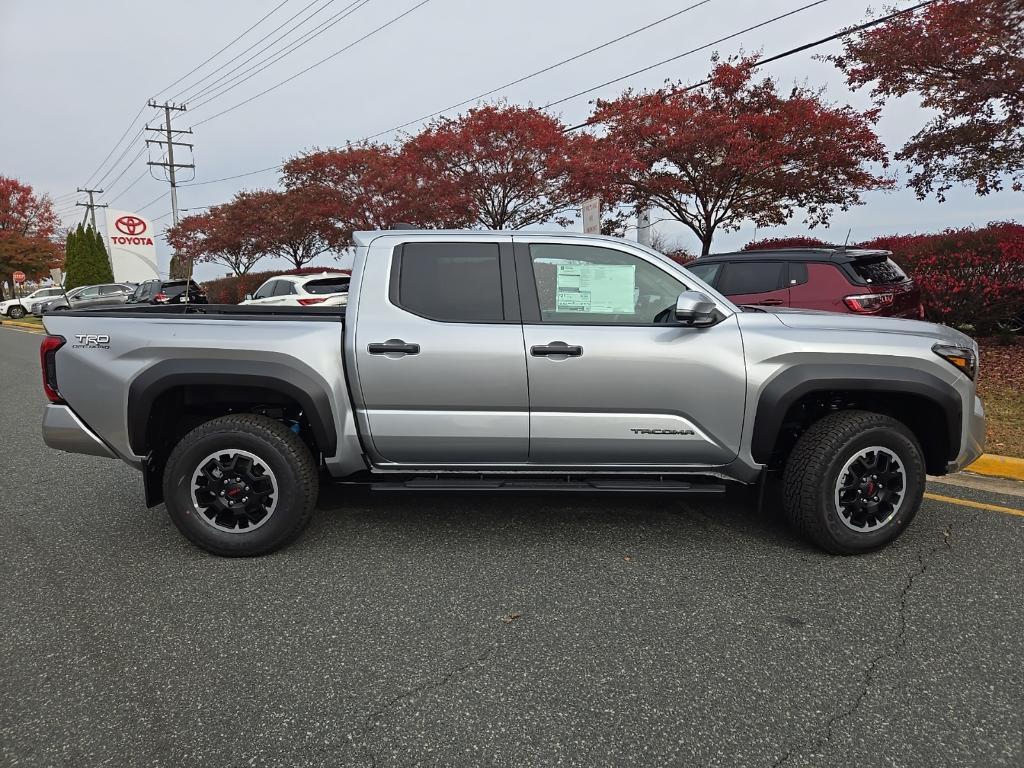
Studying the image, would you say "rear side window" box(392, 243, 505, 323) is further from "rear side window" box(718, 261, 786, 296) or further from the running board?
"rear side window" box(718, 261, 786, 296)

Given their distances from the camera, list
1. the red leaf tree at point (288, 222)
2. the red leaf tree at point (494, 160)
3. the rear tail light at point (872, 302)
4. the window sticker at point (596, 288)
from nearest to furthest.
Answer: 1. the window sticker at point (596, 288)
2. the rear tail light at point (872, 302)
3. the red leaf tree at point (494, 160)
4. the red leaf tree at point (288, 222)

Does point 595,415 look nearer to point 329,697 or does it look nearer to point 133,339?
point 329,697

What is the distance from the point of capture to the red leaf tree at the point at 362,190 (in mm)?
18750

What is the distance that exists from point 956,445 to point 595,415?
81.7 inches

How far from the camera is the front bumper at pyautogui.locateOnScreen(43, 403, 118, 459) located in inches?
143

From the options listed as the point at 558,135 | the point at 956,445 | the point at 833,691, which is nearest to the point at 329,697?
→ the point at 833,691

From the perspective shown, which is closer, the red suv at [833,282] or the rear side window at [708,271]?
the red suv at [833,282]

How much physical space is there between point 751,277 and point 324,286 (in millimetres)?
9826

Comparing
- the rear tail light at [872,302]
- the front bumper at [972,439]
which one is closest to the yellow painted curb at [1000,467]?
the front bumper at [972,439]

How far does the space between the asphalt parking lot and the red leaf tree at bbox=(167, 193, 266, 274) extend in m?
24.5

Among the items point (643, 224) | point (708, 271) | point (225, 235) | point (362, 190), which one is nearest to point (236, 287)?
point (225, 235)

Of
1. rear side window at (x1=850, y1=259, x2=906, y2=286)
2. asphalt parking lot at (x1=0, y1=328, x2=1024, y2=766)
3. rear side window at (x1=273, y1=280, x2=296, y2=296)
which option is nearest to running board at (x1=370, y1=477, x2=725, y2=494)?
asphalt parking lot at (x1=0, y1=328, x2=1024, y2=766)

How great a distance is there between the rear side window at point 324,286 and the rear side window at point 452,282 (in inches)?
445

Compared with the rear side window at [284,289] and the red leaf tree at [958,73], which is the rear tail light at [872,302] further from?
the rear side window at [284,289]
